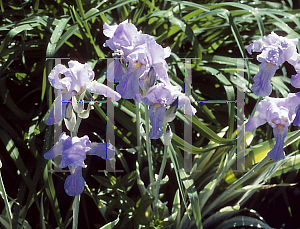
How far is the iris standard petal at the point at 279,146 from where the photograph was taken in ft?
1.84

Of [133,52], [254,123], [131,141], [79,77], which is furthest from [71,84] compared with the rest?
[131,141]

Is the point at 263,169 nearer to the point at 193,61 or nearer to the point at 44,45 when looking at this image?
the point at 193,61

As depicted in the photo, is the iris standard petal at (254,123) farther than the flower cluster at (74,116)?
Yes

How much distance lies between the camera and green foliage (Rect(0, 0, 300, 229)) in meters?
0.79

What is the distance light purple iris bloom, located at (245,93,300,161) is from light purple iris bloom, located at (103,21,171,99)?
0.76 ft

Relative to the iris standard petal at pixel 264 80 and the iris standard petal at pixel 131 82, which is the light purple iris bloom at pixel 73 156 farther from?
the iris standard petal at pixel 264 80

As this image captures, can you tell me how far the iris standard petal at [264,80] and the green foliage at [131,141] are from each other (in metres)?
0.18

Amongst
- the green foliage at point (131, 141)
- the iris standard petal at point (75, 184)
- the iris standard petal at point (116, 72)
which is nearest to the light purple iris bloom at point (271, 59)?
the green foliage at point (131, 141)

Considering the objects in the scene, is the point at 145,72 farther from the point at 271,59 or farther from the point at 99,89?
the point at 271,59

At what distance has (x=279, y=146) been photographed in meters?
0.57

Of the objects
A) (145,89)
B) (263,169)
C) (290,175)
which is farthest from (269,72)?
(290,175)

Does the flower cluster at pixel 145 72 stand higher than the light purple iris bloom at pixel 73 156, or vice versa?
the flower cluster at pixel 145 72

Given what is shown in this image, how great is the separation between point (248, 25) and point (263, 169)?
2.45 feet

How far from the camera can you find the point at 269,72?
0.59 metres
